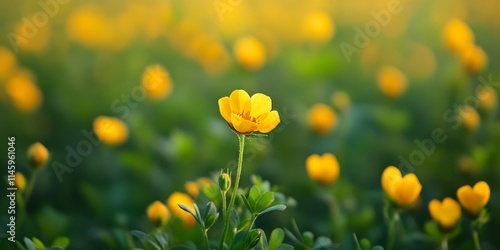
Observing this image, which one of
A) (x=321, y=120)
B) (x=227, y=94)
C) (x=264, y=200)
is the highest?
(x=264, y=200)

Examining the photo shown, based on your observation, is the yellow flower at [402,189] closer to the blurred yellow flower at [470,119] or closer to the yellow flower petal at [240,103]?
the yellow flower petal at [240,103]

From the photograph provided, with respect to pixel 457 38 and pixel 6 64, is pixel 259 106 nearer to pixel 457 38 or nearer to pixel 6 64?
pixel 457 38

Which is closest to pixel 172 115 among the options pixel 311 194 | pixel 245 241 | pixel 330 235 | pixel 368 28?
pixel 311 194

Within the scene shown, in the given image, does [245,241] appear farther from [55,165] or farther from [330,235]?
[55,165]

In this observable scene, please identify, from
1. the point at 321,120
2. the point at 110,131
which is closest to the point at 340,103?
the point at 321,120

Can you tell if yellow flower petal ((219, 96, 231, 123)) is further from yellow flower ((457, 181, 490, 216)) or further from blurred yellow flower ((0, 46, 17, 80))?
blurred yellow flower ((0, 46, 17, 80))

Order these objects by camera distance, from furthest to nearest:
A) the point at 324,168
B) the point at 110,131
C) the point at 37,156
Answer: the point at 110,131
the point at 324,168
the point at 37,156

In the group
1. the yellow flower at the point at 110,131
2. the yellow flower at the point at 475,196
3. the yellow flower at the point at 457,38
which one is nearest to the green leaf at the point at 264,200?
the yellow flower at the point at 475,196
